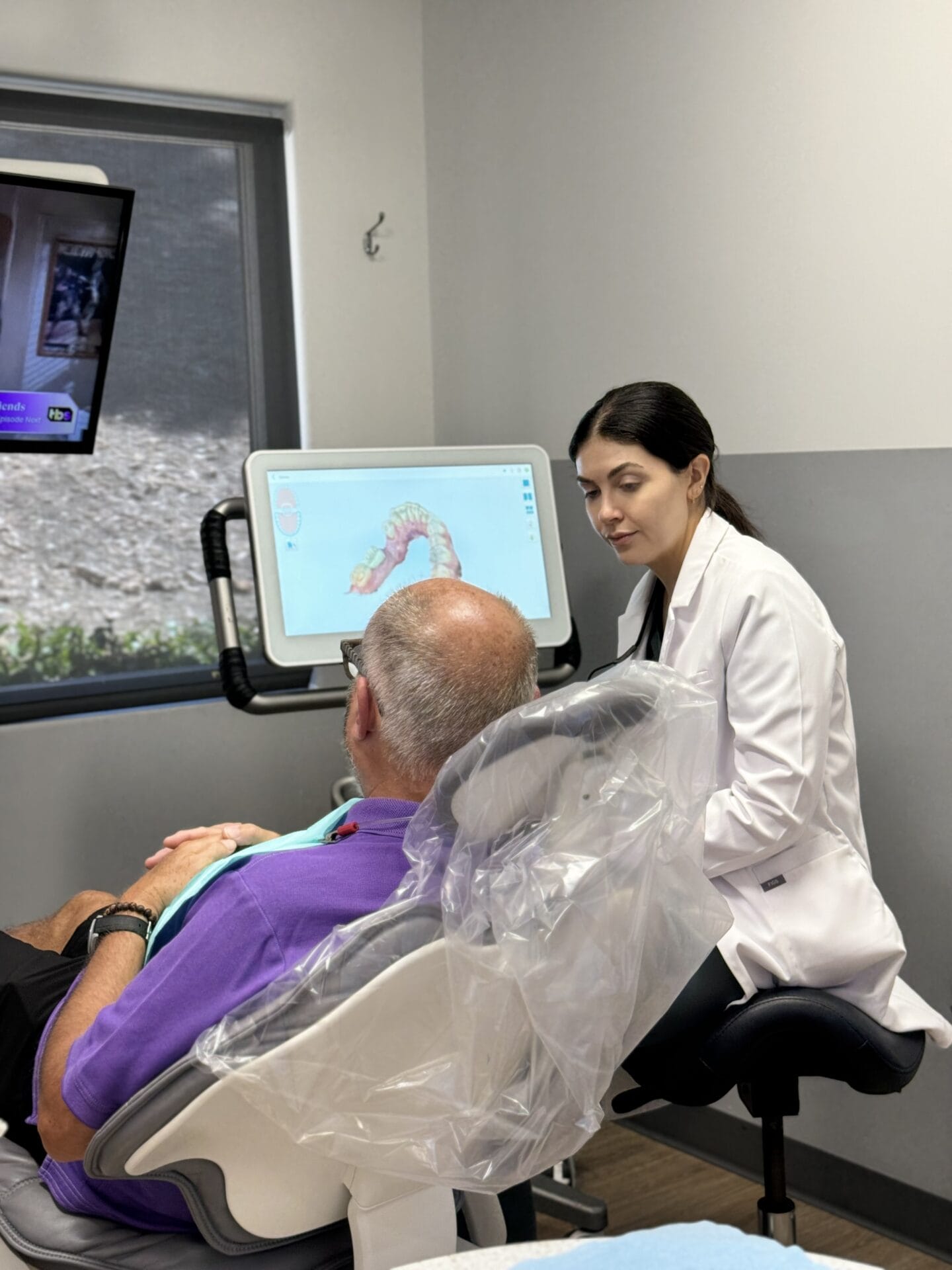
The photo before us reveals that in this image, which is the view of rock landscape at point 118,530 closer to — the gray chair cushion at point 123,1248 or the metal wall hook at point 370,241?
the metal wall hook at point 370,241

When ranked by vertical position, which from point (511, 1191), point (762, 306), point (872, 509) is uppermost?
point (762, 306)

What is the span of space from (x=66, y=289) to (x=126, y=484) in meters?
0.62

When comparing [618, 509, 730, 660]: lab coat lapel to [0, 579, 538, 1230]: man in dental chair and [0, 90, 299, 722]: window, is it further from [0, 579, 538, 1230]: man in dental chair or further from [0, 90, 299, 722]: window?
[0, 90, 299, 722]: window

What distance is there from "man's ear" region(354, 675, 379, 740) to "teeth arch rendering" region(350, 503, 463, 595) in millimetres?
1358

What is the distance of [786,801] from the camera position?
6.09ft

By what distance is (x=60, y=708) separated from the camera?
299 cm

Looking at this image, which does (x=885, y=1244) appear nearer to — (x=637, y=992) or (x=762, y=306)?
(x=637, y=992)

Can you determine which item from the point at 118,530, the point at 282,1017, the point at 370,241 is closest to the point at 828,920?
the point at 282,1017

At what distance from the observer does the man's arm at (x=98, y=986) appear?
125 centimetres

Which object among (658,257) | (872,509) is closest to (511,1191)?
(872,509)

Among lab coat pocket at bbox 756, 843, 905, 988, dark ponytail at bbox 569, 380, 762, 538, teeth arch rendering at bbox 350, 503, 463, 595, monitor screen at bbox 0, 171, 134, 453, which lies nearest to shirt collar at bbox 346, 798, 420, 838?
lab coat pocket at bbox 756, 843, 905, 988

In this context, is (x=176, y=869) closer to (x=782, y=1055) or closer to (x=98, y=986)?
(x=98, y=986)

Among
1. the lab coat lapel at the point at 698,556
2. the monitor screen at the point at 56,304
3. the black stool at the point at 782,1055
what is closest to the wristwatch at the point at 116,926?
the black stool at the point at 782,1055

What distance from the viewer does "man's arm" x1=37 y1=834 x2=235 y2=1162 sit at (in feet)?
4.11
